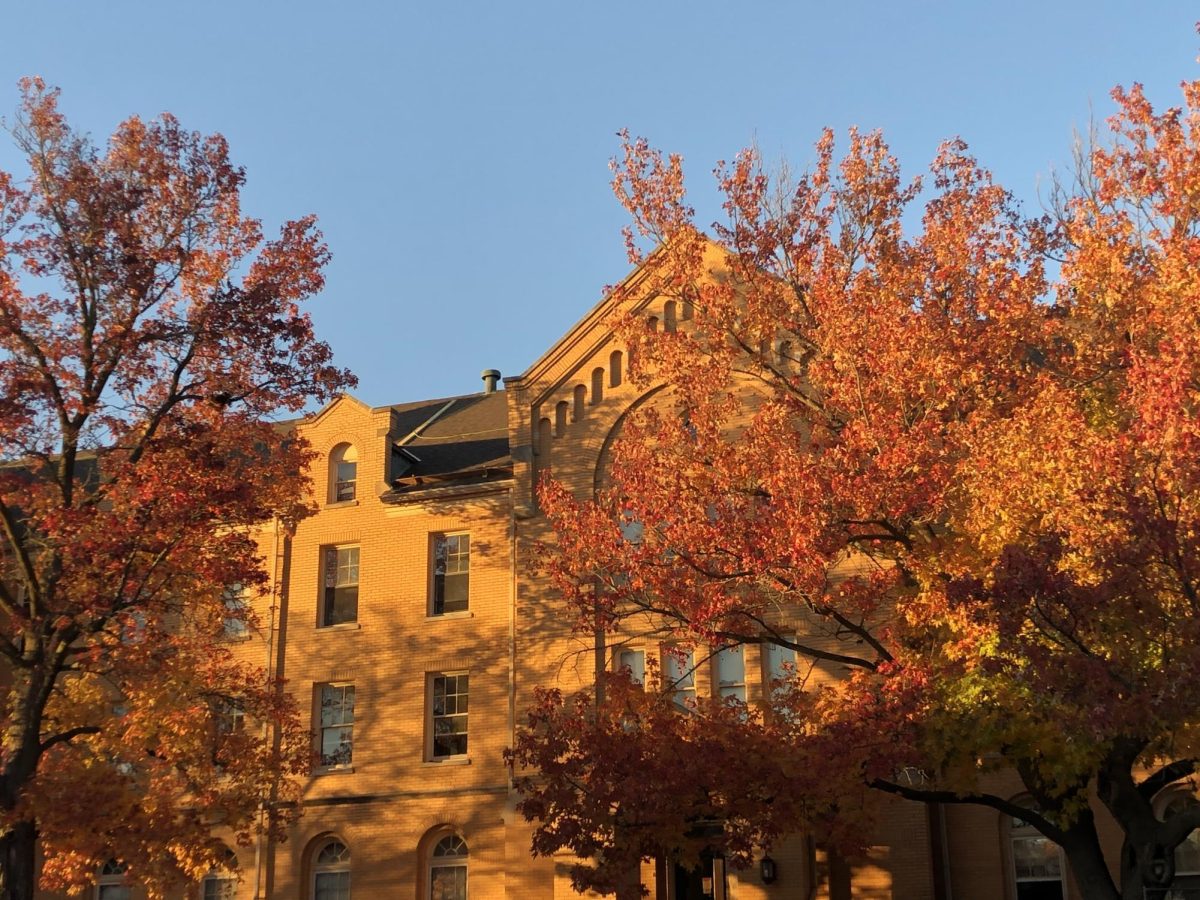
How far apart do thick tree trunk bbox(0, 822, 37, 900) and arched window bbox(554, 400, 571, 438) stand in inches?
560

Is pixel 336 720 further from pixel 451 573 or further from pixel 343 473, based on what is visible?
pixel 343 473

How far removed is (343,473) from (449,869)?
9.59 meters

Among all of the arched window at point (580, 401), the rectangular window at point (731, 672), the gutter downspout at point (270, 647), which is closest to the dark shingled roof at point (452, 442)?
the arched window at point (580, 401)

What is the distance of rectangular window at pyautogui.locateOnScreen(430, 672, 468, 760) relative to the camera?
96.2 ft

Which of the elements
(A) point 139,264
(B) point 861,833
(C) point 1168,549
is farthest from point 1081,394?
(A) point 139,264

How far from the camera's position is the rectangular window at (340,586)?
31.3 meters

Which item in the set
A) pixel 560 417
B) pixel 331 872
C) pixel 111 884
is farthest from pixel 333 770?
pixel 560 417

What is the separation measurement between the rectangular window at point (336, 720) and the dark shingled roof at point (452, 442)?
4.47 meters

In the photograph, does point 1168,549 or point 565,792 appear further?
point 565,792

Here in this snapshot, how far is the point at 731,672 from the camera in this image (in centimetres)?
2775

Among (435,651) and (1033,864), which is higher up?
(435,651)

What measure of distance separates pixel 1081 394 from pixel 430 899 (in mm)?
17027

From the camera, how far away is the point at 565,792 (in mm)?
21344

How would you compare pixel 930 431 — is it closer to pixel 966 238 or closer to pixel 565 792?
pixel 966 238
